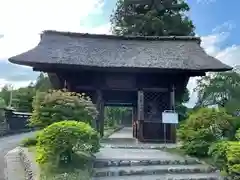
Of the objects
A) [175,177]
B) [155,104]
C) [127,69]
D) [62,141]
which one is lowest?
[175,177]

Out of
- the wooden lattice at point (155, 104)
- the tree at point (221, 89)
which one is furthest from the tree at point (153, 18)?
the wooden lattice at point (155, 104)

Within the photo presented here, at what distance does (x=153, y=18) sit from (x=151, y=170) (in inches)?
865

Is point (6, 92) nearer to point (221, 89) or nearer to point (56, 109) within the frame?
point (221, 89)

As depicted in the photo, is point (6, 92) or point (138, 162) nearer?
point (138, 162)

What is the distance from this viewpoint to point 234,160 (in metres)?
8.27

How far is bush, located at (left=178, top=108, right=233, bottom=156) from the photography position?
36.1 ft

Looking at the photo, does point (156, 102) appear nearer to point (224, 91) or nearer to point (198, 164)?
point (198, 164)

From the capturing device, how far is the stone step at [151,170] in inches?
338

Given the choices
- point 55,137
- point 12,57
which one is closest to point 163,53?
point 12,57

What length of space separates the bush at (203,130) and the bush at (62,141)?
13.8 feet

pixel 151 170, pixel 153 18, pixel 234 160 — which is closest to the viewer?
pixel 234 160

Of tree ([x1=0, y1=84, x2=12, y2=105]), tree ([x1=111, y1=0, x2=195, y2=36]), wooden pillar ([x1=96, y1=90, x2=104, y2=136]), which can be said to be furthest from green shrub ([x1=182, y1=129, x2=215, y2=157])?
tree ([x1=0, y1=84, x2=12, y2=105])

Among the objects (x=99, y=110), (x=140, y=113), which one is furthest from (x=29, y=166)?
(x=140, y=113)

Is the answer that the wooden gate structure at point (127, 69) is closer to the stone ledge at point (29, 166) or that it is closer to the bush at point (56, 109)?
the bush at point (56, 109)
